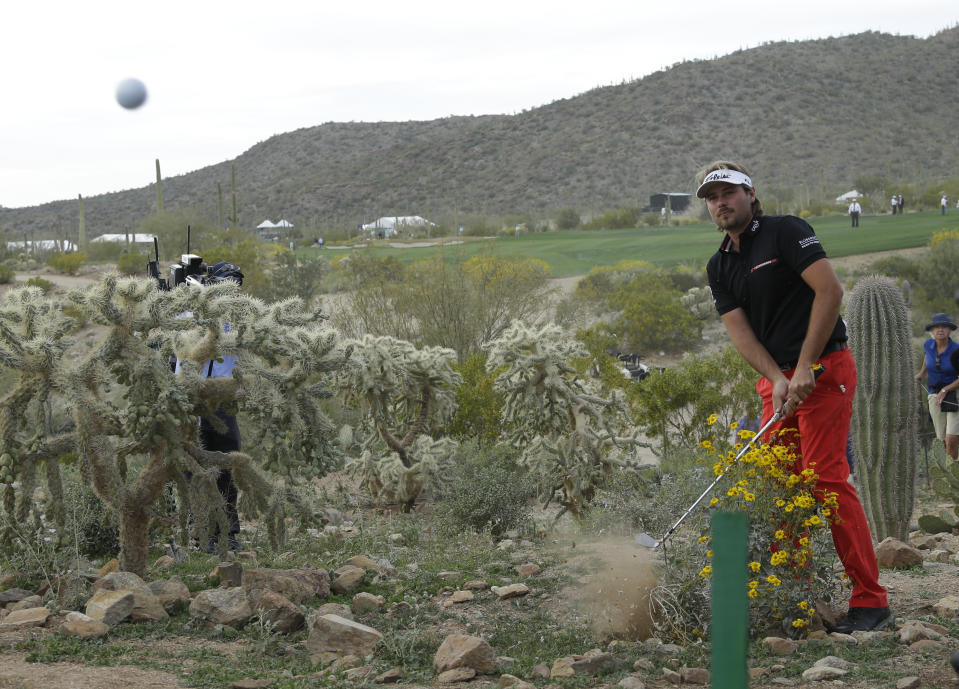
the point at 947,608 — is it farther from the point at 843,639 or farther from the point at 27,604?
the point at 27,604

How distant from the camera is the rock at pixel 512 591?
17.4 ft

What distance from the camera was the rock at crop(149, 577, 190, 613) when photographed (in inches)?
203

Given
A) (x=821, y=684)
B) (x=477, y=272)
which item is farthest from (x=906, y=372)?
(x=477, y=272)

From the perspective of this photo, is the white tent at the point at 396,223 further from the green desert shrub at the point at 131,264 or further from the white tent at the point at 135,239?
the green desert shrub at the point at 131,264

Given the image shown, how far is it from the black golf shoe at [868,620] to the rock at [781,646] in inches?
13.1

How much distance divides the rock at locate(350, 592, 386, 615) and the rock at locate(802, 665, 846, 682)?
7.05 ft

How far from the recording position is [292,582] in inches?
206

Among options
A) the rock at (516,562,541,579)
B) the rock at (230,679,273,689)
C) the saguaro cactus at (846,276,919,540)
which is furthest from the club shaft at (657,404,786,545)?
the saguaro cactus at (846,276,919,540)

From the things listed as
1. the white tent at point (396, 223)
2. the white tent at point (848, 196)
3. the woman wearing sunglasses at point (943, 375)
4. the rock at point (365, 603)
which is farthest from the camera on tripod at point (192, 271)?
the white tent at point (396, 223)

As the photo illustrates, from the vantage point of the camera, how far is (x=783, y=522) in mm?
4422

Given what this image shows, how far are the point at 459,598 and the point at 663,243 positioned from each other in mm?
33098

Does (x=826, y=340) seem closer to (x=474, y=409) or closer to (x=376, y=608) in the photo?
(x=376, y=608)

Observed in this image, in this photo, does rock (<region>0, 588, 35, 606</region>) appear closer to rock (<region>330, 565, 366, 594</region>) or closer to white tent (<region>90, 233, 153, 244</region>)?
rock (<region>330, 565, 366, 594</region>)

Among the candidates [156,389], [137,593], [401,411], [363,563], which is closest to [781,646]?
[363,563]
